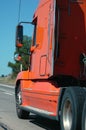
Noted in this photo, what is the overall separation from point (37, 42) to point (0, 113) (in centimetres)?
452

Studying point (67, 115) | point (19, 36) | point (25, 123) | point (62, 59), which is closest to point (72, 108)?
point (67, 115)

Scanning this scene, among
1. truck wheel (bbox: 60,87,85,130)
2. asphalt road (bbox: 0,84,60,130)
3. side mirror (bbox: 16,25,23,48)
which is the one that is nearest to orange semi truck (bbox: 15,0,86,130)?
truck wheel (bbox: 60,87,85,130)

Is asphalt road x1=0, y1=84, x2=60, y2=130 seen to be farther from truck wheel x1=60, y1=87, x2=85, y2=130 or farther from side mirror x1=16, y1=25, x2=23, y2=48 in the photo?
truck wheel x1=60, y1=87, x2=85, y2=130

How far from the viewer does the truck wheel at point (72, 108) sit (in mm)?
9750

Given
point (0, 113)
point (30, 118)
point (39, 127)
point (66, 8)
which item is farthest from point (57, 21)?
point (0, 113)

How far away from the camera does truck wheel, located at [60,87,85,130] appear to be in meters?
9.75

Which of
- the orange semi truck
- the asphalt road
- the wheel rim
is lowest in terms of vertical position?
the asphalt road

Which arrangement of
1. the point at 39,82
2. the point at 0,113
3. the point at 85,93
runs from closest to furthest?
1. the point at 85,93
2. the point at 39,82
3. the point at 0,113

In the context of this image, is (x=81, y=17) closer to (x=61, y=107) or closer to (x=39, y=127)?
(x=61, y=107)

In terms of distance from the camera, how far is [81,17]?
1144cm

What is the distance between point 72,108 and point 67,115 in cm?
46

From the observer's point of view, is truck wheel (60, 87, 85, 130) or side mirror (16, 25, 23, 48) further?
side mirror (16, 25, 23, 48)

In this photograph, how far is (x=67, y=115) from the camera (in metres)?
10.3

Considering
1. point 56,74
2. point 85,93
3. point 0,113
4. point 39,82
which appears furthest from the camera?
point 0,113
